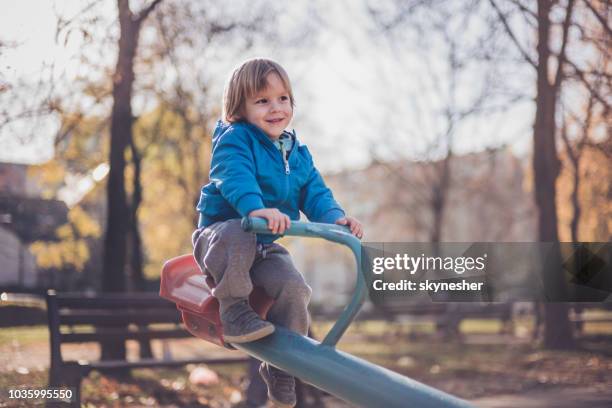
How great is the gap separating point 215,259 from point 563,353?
8287mm

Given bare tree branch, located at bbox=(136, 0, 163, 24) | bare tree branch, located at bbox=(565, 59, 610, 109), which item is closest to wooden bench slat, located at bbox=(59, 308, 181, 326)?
bare tree branch, located at bbox=(136, 0, 163, 24)

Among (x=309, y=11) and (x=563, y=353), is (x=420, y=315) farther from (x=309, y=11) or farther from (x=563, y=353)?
(x=309, y=11)

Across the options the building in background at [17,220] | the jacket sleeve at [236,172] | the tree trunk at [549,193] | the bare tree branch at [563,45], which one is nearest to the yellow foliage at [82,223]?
the building in background at [17,220]

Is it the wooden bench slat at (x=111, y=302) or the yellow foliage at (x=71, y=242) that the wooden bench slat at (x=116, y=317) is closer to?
the wooden bench slat at (x=111, y=302)

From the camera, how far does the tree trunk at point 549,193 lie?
29.6ft

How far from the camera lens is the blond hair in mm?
2961

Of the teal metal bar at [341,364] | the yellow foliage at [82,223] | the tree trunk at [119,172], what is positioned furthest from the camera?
the yellow foliage at [82,223]

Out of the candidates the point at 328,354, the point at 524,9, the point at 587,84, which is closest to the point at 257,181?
the point at 328,354

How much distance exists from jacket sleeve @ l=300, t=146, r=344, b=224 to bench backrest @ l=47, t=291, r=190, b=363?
8.84 ft

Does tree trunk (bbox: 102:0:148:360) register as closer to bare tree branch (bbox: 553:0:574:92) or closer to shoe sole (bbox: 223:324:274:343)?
bare tree branch (bbox: 553:0:574:92)

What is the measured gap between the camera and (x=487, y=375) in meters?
8.32

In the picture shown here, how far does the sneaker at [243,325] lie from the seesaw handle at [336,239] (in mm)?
240

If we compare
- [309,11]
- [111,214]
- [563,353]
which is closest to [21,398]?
[111,214]

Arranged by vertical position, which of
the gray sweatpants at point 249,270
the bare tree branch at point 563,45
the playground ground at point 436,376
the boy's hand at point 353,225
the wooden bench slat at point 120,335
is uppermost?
the bare tree branch at point 563,45
